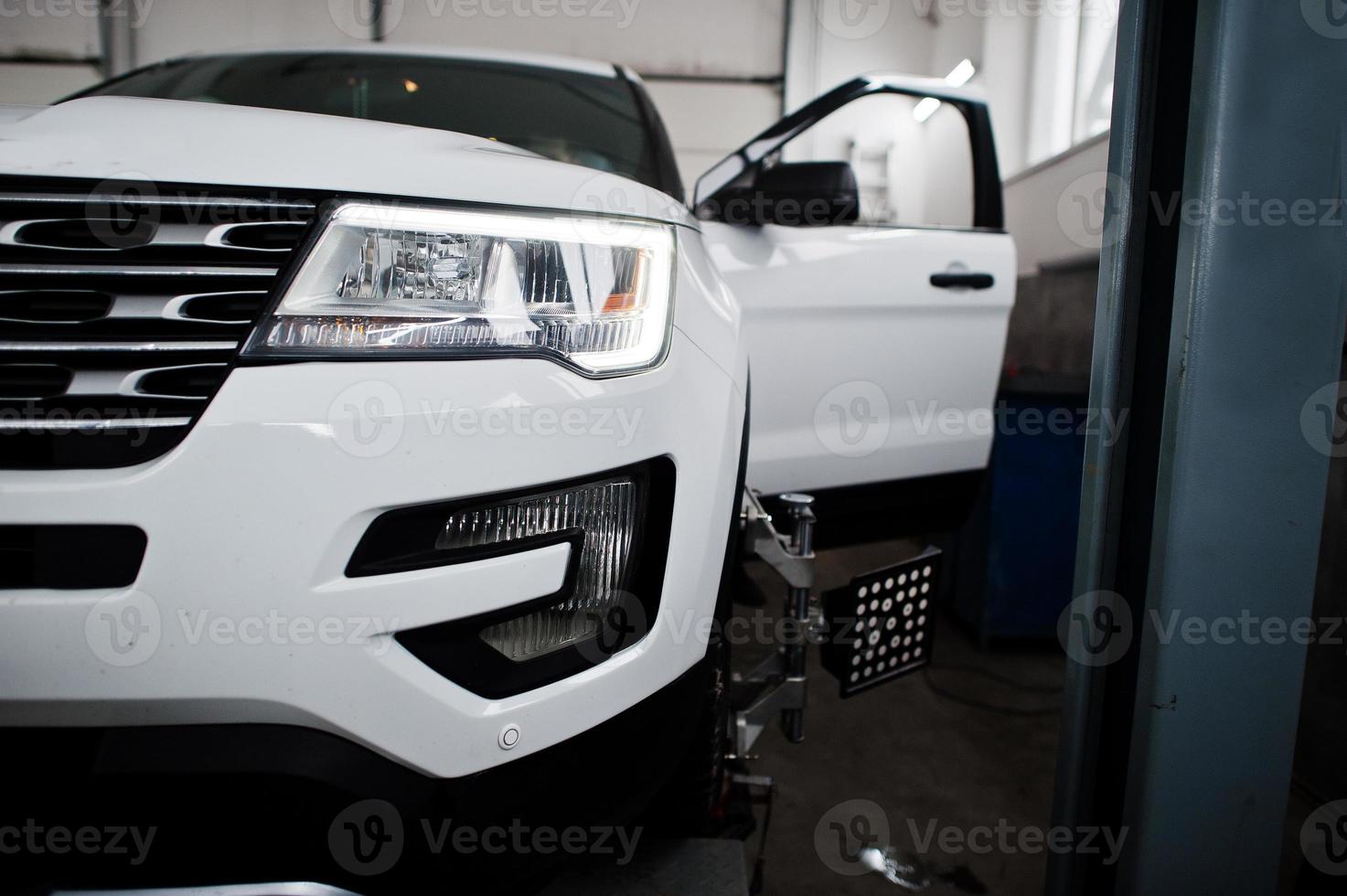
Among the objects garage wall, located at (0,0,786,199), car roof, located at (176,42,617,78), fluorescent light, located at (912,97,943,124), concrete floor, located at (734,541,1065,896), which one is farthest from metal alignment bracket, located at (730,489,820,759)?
fluorescent light, located at (912,97,943,124)

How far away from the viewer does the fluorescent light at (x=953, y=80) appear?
20.6 ft

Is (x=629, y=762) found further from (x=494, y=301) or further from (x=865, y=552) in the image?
(x=865, y=552)

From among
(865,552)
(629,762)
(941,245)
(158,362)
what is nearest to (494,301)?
(158,362)

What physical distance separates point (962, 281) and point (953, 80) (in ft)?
18.8

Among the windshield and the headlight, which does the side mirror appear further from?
the headlight

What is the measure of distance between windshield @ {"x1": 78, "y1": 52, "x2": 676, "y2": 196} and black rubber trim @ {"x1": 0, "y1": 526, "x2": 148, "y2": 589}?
4.25 ft

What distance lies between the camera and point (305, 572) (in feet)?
2.18

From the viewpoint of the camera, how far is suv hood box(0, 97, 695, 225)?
2.33 feet

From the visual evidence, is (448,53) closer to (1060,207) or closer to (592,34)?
(1060,207)

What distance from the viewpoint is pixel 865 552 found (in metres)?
3.80

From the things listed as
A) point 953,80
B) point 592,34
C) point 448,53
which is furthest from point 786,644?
point 592,34

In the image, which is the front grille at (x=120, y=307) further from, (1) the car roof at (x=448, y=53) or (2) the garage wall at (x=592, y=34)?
(2) the garage wall at (x=592, y=34)

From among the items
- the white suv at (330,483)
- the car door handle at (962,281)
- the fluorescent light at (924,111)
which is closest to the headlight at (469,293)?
the white suv at (330,483)

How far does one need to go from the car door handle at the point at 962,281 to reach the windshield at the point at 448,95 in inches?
32.0
